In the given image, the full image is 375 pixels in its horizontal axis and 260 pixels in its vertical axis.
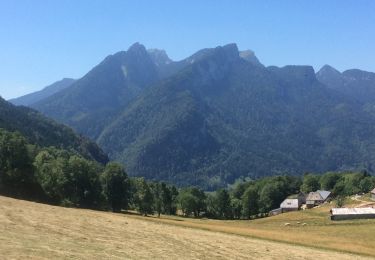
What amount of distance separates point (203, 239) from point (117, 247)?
1538cm

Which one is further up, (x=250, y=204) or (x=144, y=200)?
(x=250, y=204)

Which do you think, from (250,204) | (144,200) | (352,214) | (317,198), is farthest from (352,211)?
(317,198)

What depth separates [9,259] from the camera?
83.0ft

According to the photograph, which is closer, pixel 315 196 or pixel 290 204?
pixel 290 204

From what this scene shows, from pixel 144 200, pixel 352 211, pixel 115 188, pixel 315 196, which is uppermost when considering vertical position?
pixel 315 196

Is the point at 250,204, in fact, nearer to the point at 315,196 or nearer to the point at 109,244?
the point at 315,196

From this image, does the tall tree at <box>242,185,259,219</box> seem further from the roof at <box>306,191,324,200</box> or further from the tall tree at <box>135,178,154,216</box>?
the tall tree at <box>135,178,154,216</box>

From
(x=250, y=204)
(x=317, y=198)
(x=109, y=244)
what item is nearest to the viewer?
(x=109, y=244)

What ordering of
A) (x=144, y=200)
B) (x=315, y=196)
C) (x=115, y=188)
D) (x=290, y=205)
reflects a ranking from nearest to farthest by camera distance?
(x=115, y=188) → (x=144, y=200) → (x=290, y=205) → (x=315, y=196)

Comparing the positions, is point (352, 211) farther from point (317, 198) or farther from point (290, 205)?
point (317, 198)

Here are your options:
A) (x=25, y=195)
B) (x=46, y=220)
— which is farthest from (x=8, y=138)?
(x=46, y=220)

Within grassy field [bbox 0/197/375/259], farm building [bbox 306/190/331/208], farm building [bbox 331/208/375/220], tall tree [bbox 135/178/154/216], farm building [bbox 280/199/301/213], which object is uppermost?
farm building [bbox 306/190/331/208]

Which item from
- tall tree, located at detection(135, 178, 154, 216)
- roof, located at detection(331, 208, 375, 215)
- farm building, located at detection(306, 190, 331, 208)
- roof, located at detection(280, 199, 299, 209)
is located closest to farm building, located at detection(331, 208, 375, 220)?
roof, located at detection(331, 208, 375, 215)

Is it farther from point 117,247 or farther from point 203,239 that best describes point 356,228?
point 117,247
